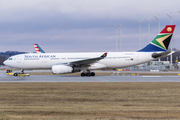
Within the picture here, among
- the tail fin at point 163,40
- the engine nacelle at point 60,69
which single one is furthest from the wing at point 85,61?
the tail fin at point 163,40

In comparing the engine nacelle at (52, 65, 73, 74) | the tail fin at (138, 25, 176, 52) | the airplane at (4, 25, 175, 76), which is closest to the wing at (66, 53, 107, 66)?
the airplane at (4, 25, 175, 76)

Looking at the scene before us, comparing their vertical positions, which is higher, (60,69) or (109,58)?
(109,58)

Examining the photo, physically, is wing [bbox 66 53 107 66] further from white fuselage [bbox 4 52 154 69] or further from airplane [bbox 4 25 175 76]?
white fuselage [bbox 4 52 154 69]

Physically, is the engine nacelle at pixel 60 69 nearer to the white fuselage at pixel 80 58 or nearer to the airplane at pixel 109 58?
the airplane at pixel 109 58

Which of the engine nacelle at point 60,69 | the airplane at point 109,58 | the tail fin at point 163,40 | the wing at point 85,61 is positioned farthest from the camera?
the tail fin at point 163,40

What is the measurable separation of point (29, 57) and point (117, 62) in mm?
13352

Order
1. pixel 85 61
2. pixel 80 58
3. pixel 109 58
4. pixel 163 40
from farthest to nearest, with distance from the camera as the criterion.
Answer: pixel 80 58 < pixel 163 40 < pixel 109 58 < pixel 85 61

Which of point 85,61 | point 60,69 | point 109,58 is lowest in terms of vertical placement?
point 60,69

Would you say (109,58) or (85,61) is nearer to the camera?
(85,61)

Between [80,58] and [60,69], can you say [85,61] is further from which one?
[60,69]

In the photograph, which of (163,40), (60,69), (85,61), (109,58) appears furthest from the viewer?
(163,40)

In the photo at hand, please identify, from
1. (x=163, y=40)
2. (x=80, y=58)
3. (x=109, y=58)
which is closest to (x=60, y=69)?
(x=80, y=58)

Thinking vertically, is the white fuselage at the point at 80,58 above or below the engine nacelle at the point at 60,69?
above

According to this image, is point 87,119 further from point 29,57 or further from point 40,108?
point 29,57
